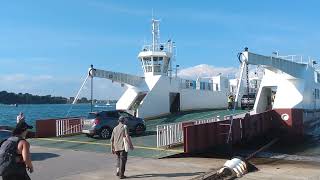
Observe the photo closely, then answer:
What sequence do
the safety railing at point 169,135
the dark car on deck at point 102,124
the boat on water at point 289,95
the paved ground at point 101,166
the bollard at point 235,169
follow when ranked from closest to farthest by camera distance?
the paved ground at point 101,166 < the bollard at point 235,169 < the safety railing at point 169,135 < the dark car on deck at point 102,124 < the boat on water at point 289,95

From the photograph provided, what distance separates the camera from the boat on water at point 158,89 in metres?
34.1

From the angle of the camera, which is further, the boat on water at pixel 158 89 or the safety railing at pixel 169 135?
the boat on water at pixel 158 89

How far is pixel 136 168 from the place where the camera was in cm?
1496

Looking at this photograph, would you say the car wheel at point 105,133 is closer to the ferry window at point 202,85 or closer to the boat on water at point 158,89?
the boat on water at point 158,89

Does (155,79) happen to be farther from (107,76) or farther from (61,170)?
(61,170)

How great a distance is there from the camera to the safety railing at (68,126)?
2659cm

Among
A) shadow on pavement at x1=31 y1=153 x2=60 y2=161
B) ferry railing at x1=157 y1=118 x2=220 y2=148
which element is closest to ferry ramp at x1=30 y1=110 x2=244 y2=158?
ferry railing at x1=157 y1=118 x2=220 y2=148

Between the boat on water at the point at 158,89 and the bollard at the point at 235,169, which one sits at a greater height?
the boat on water at the point at 158,89

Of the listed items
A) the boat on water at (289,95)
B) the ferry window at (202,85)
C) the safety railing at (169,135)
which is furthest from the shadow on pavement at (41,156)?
the ferry window at (202,85)

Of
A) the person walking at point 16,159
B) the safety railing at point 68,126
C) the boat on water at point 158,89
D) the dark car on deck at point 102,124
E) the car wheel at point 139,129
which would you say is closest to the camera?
the person walking at point 16,159

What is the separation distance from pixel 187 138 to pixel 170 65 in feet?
68.1

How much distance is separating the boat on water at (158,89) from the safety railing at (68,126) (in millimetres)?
3902

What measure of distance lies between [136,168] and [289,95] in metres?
19.6

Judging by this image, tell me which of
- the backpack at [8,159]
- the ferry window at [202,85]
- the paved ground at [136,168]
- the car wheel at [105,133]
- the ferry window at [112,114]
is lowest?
the paved ground at [136,168]
